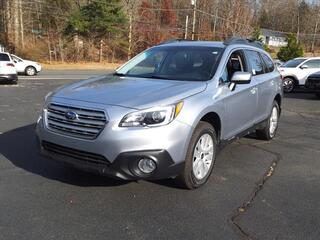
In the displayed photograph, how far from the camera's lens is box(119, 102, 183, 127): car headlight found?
4.42 m

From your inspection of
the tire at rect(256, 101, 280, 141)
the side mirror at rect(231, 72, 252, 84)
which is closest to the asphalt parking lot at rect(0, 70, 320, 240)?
the tire at rect(256, 101, 280, 141)

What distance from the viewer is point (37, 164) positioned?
5867 mm

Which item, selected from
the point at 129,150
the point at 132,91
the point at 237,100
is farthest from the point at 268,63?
the point at 129,150

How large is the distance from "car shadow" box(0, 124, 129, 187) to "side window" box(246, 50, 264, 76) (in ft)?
9.61

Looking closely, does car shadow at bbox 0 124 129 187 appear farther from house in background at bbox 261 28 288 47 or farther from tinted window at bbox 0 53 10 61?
house in background at bbox 261 28 288 47

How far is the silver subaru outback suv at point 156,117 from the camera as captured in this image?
174 inches

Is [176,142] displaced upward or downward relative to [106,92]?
downward

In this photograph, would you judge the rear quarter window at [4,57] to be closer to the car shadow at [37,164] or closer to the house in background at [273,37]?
the car shadow at [37,164]

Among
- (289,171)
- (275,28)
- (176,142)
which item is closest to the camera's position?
(176,142)

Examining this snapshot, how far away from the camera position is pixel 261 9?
9906cm

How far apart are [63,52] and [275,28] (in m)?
75.6

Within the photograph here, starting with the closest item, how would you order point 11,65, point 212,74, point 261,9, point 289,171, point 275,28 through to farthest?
point 212,74 < point 289,171 < point 11,65 < point 261,9 < point 275,28

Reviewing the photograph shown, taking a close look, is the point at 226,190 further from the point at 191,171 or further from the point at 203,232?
the point at 203,232

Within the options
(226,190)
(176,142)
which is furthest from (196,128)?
(226,190)
